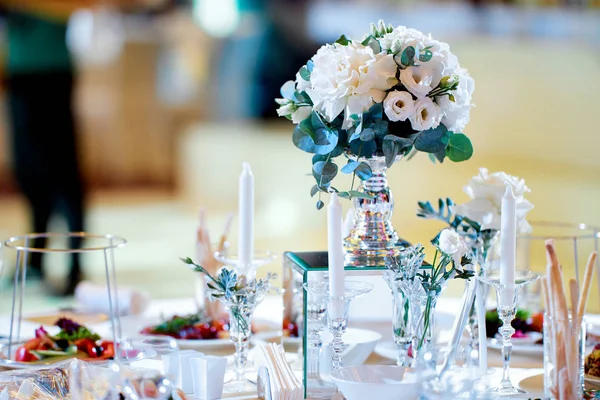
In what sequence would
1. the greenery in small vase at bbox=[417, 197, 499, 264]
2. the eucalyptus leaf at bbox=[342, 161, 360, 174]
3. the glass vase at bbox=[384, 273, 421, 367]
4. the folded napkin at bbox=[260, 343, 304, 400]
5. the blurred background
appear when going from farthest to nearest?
the blurred background → the greenery in small vase at bbox=[417, 197, 499, 264] → the eucalyptus leaf at bbox=[342, 161, 360, 174] → the glass vase at bbox=[384, 273, 421, 367] → the folded napkin at bbox=[260, 343, 304, 400]

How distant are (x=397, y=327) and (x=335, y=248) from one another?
0.16m

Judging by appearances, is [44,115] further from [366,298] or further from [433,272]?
[433,272]

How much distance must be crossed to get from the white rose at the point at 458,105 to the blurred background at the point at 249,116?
113 inches

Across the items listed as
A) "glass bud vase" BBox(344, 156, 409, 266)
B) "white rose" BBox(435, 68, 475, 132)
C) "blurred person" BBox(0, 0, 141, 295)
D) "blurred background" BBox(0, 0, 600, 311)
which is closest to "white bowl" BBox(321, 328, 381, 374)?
"glass bud vase" BBox(344, 156, 409, 266)

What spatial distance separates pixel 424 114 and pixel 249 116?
601cm

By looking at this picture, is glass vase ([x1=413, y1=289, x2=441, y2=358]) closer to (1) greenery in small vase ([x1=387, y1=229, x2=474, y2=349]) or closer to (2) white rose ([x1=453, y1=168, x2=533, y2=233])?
(1) greenery in small vase ([x1=387, y1=229, x2=474, y2=349])

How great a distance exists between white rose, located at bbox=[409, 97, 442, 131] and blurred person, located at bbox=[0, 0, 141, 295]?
283cm

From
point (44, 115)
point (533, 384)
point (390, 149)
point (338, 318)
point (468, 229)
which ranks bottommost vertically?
point (533, 384)

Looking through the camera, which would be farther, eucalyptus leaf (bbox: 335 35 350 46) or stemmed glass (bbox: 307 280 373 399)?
eucalyptus leaf (bbox: 335 35 350 46)

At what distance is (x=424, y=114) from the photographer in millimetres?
1274

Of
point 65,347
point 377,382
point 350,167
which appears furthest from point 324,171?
point 65,347

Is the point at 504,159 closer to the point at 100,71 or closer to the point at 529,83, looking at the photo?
the point at 529,83

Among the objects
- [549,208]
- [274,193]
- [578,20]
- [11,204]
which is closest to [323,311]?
[549,208]

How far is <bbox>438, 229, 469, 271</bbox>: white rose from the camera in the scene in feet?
3.79
